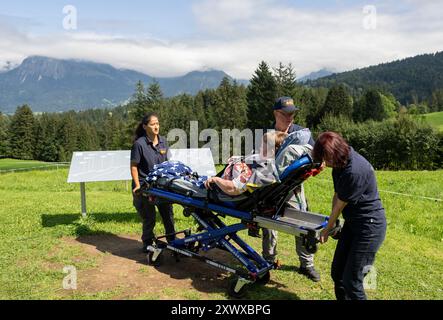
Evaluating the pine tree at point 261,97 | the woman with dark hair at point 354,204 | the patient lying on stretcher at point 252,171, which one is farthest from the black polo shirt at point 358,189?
the pine tree at point 261,97

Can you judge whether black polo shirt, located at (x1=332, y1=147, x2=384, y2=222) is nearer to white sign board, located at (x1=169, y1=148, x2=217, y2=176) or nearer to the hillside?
white sign board, located at (x1=169, y1=148, x2=217, y2=176)

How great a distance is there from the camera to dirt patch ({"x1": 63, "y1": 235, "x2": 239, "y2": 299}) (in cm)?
527

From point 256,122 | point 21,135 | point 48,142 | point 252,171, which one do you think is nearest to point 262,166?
point 252,171

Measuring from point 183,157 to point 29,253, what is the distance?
12.7ft

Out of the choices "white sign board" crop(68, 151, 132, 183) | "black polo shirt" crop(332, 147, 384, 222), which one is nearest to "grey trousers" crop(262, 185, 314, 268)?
"black polo shirt" crop(332, 147, 384, 222)

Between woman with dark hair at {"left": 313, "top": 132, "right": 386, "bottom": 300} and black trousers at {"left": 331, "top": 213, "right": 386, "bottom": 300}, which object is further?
black trousers at {"left": 331, "top": 213, "right": 386, "bottom": 300}

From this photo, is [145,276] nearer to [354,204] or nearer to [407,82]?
[354,204]

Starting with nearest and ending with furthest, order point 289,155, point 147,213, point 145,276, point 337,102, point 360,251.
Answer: point 360,251 → point 289,155 → point 145,276 → point 147,213 → point 337,102

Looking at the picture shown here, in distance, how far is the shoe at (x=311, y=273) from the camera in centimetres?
580

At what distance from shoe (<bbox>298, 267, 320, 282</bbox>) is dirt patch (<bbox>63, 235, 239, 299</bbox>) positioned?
1193 mm

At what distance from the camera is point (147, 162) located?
6652 mm

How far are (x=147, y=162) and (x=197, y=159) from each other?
2.86 meters
